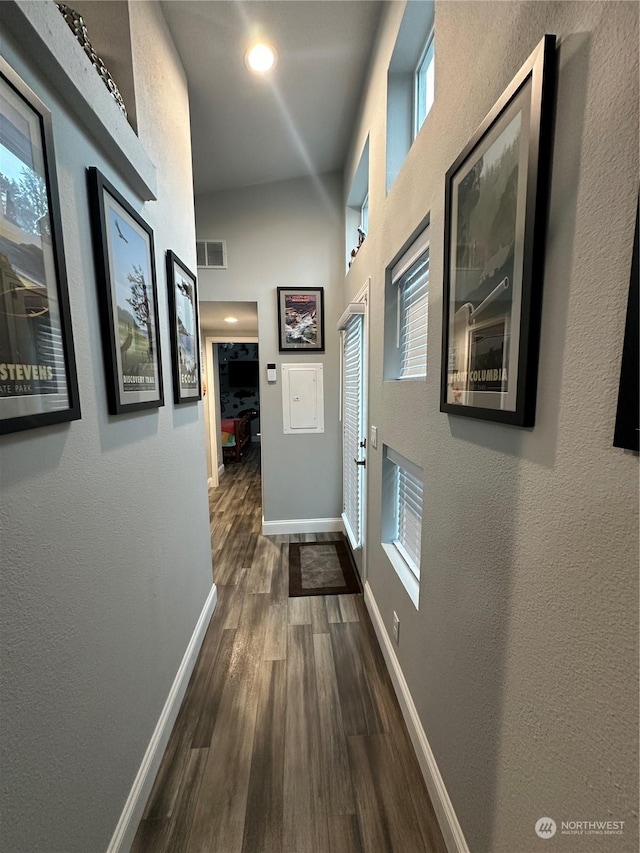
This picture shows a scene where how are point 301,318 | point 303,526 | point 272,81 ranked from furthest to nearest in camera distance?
1. point 303,526
2. point 301,318
3. point 272,81

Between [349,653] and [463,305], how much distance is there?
1826 millimetres

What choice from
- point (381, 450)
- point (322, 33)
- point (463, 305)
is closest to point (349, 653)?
point (381, 450)

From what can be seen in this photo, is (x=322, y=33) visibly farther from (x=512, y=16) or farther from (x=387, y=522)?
(x=387, y=522)

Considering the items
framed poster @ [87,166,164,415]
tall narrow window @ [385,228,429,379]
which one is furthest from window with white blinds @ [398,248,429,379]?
framed poster @ [87,166,164,415]

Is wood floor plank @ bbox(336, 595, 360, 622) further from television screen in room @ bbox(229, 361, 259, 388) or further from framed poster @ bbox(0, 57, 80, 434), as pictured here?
television screen in room @ bbox(229, 361, 259, 388)

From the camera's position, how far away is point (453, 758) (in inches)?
38.5

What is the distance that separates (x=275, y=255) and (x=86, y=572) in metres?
2.81

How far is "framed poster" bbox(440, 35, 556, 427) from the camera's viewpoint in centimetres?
→ 60

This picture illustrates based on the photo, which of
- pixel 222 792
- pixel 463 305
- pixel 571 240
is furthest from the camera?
pixel 222 792

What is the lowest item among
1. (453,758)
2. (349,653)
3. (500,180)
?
(349,653)

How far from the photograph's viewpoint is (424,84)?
149cm

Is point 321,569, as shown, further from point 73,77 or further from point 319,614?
point 73,77

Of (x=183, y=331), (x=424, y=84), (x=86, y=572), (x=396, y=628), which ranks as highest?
(x=424, y=84)

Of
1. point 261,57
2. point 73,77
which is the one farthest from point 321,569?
point 261,57
